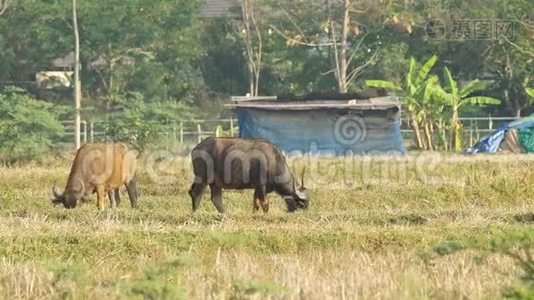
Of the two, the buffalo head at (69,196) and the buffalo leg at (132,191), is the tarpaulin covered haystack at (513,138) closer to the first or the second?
the buffalo leg at (132,191)

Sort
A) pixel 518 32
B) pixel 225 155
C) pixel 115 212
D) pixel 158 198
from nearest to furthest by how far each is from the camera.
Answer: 1. pixel 115 212
2. pixel 225 155
3. pixel 158 198
4. pixel 518 32

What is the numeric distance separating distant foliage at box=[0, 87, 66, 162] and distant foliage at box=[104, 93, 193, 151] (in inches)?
44.6

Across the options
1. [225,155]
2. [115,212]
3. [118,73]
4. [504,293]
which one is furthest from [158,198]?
[118,73]

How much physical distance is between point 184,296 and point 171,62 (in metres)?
27.2

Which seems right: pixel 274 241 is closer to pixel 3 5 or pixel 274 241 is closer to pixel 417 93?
pixel 417 93

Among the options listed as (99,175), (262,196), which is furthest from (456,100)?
(99,175)

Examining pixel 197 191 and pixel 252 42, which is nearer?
pixel 197 191

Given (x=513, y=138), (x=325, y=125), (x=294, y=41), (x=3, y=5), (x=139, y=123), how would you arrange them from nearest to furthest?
(x=139, y=123)
(x=325, y=125)
(x=513, y=138)
(x=294, y=41)
(x=3, y=5)

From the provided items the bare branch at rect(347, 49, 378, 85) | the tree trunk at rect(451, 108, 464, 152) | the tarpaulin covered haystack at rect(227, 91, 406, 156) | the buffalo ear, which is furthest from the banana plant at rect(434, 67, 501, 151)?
the buffalo ear

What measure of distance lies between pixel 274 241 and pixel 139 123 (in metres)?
11.7

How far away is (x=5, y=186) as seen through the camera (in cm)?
1708

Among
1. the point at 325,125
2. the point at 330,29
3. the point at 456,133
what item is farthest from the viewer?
the point at 330,29

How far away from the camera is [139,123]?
72.0 feet

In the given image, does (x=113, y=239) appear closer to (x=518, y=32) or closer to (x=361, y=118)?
(x=361, y=118)
